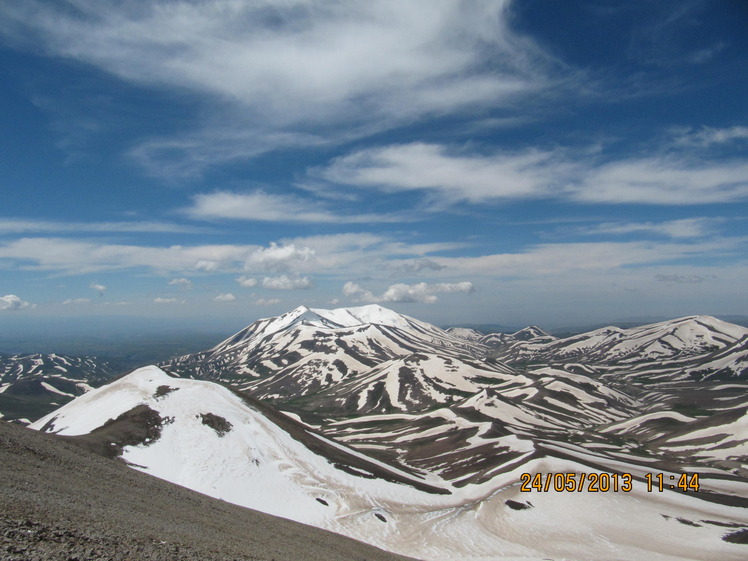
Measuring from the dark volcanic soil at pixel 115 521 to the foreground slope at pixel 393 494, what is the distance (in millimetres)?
14307

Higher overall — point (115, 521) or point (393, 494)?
point (115, 521)

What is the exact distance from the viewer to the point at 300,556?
3128cm

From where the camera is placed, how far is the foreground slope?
53062mm

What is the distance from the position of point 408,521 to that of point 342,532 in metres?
11.5

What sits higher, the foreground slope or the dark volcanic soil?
the dark volcanic soil

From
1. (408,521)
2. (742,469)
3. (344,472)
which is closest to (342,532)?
(408,521)

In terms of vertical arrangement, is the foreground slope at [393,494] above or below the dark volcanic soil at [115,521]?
below

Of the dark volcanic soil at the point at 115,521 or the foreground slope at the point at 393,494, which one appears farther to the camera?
the foreground slope at the point at 393,494

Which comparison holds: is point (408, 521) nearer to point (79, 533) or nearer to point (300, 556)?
point (300, 556)

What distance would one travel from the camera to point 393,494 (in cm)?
6731

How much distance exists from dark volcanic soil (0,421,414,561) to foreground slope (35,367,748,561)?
563 inches

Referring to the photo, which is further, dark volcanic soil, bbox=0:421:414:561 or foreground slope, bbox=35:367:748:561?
foreground slope, bbox=35:367:748:561

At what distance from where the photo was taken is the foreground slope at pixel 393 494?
174 ft

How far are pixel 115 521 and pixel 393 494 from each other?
5117cm
